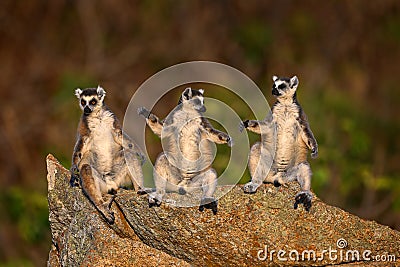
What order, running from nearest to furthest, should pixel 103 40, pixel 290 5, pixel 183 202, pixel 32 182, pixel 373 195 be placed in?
pixel 183 202
pixel 373 195
pixel 32 182
pixel 103 40
pixel 290 5

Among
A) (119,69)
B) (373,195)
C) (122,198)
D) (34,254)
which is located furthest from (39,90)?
(122,198)

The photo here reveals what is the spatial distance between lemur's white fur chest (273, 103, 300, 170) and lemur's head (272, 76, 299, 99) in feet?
0.44

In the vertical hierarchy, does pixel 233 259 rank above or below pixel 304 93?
below

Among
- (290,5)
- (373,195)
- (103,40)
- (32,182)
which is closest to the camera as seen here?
(373,195)

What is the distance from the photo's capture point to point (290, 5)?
91.4 ft

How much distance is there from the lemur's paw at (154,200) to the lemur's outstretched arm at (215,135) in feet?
2.41

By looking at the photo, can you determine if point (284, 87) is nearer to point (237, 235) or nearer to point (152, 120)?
point (152, 120)

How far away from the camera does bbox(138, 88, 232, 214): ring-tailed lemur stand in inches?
280

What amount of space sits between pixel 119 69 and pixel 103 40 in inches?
59.2

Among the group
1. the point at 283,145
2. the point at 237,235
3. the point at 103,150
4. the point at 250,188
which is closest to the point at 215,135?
the point at 250,188

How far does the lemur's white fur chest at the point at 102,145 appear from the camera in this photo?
7352mm

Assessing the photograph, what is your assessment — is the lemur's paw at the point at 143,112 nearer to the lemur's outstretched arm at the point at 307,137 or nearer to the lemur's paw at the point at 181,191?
the lemur's paw at the point at 181,191

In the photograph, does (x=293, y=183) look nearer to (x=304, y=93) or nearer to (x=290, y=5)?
(x=304, y=93)

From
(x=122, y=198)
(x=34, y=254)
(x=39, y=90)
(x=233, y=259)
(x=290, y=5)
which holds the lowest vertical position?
(x=233, y=259)
